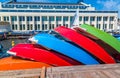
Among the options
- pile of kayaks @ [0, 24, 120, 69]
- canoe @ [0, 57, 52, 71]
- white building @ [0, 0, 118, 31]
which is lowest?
white building @ [0, 0, 118, 31]

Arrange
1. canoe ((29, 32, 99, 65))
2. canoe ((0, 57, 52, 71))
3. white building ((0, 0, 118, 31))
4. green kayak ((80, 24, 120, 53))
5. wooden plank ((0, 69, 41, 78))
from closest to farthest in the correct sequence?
wooden plank ((0, 69, 41, 78))
canoe ((0, 57, 52, 71))
canoe ((29, 32, 99, 65))
green kayak ((80, 24, 120, 53))
white building ((0, 0, 118, 31))

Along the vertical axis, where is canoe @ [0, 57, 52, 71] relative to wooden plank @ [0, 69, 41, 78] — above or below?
below

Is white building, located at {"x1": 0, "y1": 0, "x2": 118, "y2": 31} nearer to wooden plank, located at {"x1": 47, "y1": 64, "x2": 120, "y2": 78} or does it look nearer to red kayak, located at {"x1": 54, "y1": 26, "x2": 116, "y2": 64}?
red kayak, located at {"x1": 54, "y1": 26, "x2": 116, "y2": 64}

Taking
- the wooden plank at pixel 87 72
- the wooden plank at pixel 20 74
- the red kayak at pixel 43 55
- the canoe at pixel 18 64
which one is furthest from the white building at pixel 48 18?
the wooden plank at pixel 20 74

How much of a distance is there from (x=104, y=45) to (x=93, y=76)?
3.59m

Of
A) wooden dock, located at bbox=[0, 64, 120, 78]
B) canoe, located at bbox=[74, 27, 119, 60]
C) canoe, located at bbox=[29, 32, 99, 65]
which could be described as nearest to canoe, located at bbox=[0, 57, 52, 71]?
canoe, located at bbox=[29, 32, 99, 65]

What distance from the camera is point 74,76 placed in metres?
5.24

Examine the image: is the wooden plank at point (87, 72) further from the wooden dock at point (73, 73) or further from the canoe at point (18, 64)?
the canoe at point (18, 64)

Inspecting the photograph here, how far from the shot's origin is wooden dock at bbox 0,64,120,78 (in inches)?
206

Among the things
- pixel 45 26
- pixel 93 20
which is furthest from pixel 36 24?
pixel 93 20

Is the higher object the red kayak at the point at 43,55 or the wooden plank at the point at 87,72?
the wooden plank at the point at 87,72

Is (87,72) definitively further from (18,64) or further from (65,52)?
(18,64)

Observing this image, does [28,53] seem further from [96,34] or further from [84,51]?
[96,34]

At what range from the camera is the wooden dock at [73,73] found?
523 centimetres
